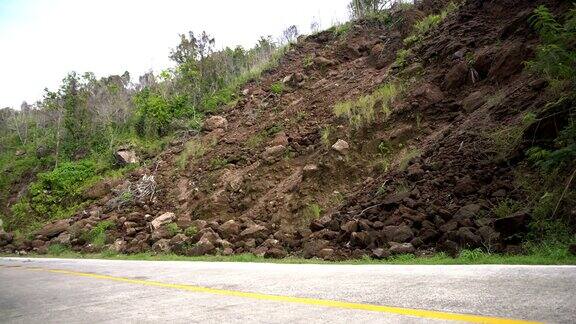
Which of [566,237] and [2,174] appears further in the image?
[2,174]

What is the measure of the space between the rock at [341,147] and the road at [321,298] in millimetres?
7294

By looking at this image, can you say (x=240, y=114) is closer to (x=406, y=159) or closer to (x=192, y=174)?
(x=192, y=174)

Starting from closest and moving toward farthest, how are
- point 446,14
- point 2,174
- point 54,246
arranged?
point 446,14, point 54,246, point 2,174

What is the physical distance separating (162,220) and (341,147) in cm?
798

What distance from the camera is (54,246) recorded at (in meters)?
18.3

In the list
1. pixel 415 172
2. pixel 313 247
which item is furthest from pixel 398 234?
pixel 415 172

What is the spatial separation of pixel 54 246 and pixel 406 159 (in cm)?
1682

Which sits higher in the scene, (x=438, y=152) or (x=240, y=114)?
(x=240, y=114)

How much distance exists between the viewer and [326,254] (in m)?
8.95

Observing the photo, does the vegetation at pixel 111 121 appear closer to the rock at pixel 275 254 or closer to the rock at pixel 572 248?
the rock at pixel 275 254

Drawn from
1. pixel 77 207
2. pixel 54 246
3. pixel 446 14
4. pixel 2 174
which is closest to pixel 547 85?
pixel 446 14

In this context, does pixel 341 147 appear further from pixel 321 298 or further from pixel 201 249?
pixel 321 298

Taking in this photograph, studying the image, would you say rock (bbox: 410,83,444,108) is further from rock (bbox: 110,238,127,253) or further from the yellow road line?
rock (bbox: 110,238,127,253)

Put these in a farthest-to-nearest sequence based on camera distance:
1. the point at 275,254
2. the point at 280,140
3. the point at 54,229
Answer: the point at 54,229 → the point at 280,140 → the point at 275,254
